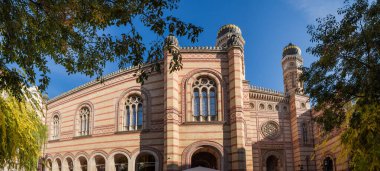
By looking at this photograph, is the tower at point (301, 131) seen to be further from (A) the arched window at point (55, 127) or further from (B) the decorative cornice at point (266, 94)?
(A) the arched window at point (55, 127)

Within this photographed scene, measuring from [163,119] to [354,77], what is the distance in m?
13.1

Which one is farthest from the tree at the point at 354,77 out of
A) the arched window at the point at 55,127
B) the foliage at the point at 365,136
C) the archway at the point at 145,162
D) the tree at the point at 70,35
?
the arched window at the point at 55,127

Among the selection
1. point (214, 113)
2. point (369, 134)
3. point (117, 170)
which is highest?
point (214, 113)

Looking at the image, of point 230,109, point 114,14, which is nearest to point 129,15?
point 114,14

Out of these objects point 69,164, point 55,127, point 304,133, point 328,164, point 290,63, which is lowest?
point 328,164

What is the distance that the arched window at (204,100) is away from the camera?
2202 cm

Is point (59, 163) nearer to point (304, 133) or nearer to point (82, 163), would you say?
point (82, 163)

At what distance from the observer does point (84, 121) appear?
88.7 feet

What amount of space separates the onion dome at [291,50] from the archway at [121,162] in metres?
25.9

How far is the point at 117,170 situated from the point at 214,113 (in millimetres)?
7674

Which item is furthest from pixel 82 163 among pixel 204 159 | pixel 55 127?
pixel 204 159

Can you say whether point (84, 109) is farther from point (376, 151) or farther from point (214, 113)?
point (376, 151)

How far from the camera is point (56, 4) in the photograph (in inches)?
307

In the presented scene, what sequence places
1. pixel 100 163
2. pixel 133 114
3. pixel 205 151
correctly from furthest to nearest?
pixel 100 163 → pixel 133 114 → pixel 205 151
